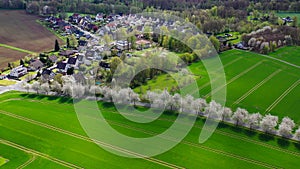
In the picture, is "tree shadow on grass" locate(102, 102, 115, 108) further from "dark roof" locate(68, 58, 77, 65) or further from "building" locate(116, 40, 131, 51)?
"building" locate(116, 40, 131, 51)

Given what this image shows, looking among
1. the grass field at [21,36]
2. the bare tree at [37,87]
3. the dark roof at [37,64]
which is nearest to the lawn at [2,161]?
the bare tree at [37,87]

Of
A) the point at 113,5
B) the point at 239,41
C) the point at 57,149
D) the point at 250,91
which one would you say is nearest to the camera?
the point at 57,149

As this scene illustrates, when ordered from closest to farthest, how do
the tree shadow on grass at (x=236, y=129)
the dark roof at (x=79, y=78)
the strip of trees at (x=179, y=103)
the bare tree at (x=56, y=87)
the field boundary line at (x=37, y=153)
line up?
the field boundary line at (x=37, y=153), the strip of trees at (x=179, y=103), the tree shadow on grass at (x=236, y=129), the bare tree at (x=56, y=87), the dark roof at (x=79, y=78)

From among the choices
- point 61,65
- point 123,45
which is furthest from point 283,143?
point 123,45

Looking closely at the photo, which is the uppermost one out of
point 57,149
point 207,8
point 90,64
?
point 207,8

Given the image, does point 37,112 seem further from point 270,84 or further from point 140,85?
point 270,84

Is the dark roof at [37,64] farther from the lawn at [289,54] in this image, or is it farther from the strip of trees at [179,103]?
the lawn at [289,54]

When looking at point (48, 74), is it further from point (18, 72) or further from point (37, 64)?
point (37, 64)

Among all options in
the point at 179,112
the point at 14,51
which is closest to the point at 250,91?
the point at 179,112
